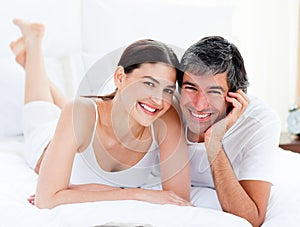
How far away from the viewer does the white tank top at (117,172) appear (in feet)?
5.57

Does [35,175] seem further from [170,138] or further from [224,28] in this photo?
[224,28]

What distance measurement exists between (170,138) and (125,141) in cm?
15

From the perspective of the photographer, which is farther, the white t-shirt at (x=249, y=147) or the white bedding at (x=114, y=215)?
the white t-shirt at (x=249, y=147)

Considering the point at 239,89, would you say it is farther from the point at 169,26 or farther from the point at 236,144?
the point at 169,26

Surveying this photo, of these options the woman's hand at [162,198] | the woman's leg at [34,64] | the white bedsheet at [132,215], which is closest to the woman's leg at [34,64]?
the woman's leg at [34,64]

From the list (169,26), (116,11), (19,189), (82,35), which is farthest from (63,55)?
(19,189)

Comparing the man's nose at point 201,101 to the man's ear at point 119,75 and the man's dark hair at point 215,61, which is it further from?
the man's ear at point 119,75

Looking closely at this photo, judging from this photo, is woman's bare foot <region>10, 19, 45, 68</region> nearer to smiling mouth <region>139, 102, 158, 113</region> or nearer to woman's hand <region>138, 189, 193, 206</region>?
smiling mouth <region>139, 102, 158, 113</region>

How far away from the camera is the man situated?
150 centimetres

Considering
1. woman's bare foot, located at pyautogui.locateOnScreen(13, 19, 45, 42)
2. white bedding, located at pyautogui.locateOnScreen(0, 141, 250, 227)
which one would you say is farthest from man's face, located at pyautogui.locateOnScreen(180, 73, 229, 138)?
woman's bare foot, located at pyautogui.locateOnScreen(13, 19, 45, 42)

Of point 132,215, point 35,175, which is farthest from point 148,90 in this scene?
point 35,175

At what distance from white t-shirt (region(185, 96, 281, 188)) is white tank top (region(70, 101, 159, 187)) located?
0.44ft

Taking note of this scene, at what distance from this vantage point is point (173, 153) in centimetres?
164

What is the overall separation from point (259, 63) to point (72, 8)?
4.17 feet
